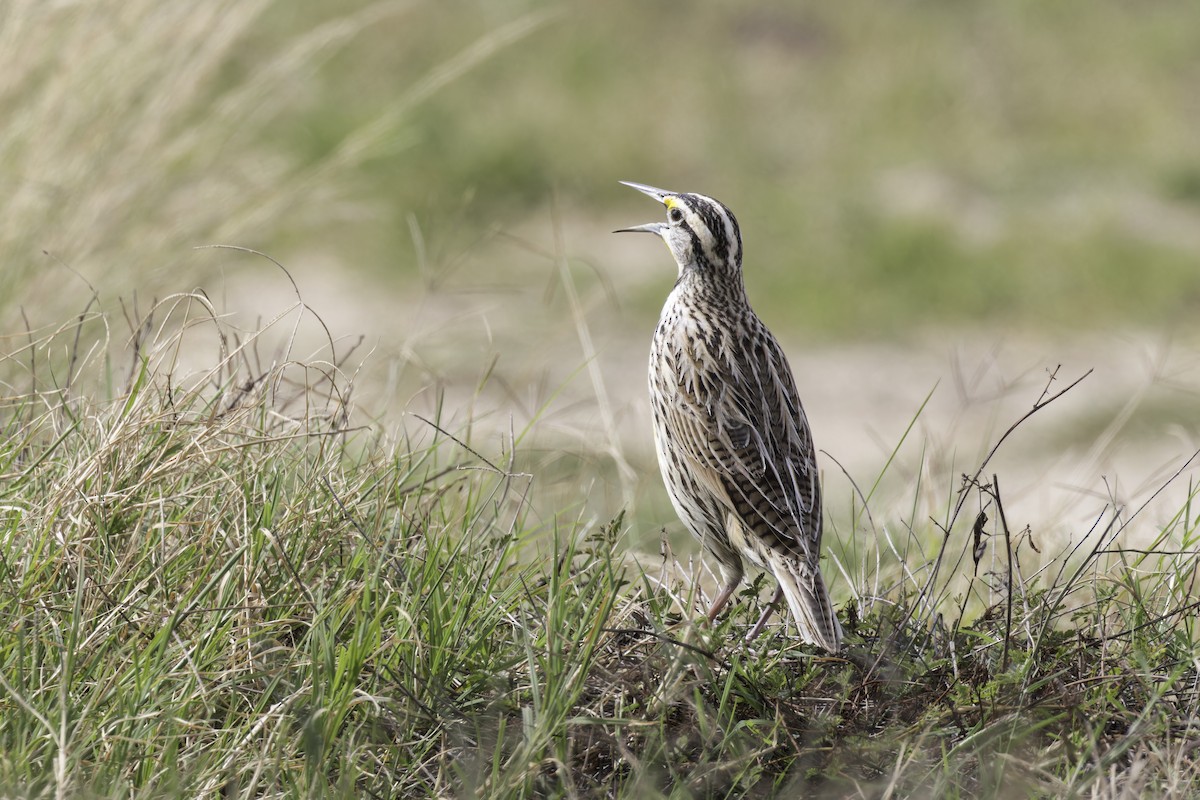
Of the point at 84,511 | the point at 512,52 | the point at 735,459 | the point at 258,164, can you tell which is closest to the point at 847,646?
the point at 735,459

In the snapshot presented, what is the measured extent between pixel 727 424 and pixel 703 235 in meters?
0.57

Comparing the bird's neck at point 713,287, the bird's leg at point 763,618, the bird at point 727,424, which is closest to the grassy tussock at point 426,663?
the bird's leg at point 763,618

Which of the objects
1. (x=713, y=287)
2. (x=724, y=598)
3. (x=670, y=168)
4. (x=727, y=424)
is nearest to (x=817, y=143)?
(x=670, y=168)

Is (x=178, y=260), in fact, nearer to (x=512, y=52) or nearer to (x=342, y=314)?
(x=342, y=314)

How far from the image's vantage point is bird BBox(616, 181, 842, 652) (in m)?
3.31

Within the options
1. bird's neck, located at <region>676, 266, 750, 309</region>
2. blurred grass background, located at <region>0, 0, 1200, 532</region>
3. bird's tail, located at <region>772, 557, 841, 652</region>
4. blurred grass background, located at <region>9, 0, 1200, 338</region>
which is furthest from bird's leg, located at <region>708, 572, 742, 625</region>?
blurred grass background, located at <region>9, 0, 1200, 338</region>

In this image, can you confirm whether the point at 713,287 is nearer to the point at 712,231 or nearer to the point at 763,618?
the point at 712,231

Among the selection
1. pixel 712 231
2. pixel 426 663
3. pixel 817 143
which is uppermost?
pixel 817 143

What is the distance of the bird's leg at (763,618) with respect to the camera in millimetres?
3010

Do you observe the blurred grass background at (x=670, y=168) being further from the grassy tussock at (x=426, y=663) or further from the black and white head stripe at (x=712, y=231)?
the grassy tussock at (x=426, y=663)

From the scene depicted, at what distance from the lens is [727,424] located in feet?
11.4

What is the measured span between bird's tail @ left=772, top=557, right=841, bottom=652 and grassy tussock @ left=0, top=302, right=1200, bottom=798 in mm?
62

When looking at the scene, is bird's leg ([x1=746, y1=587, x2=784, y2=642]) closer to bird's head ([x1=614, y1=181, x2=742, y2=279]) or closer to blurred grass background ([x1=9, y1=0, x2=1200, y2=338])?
bird's head ([x1=614, y1=181, x2=742, y2=279])

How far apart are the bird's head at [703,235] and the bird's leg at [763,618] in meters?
0.99
